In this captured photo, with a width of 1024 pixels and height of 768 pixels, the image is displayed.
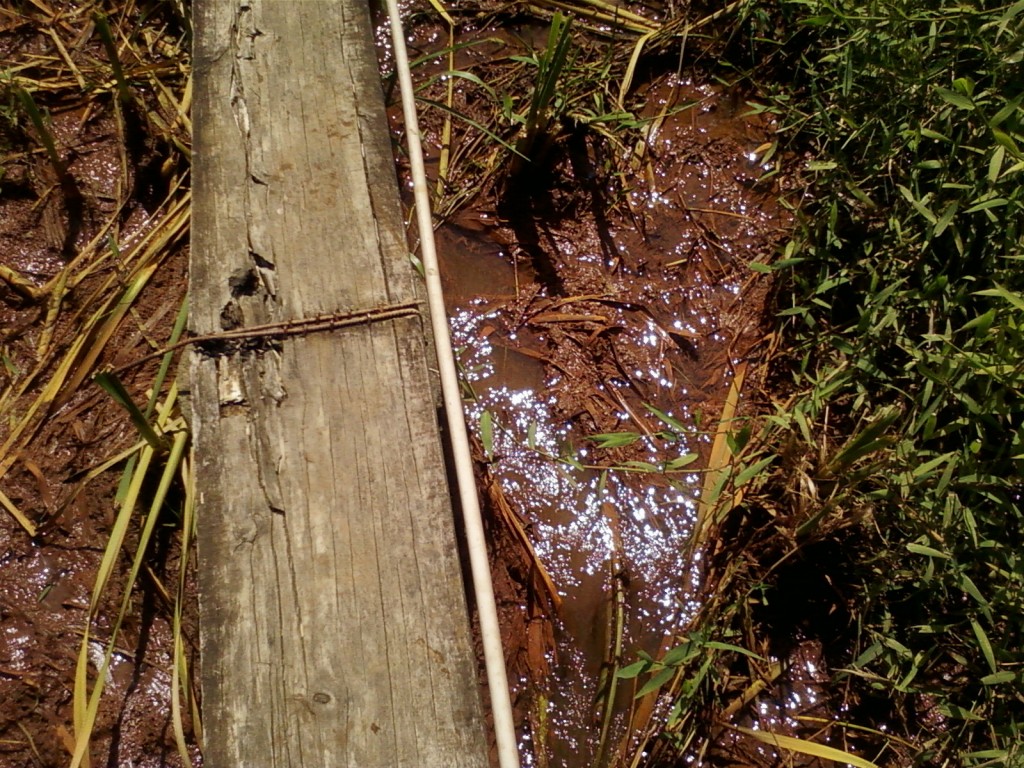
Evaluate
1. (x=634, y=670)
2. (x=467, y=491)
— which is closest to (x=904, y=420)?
(x=634, y=670)

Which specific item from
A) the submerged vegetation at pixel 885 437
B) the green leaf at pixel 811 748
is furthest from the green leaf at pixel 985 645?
the green leaf at pixel 811 748

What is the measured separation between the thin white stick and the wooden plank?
4 cm

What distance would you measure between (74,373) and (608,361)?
1.69m

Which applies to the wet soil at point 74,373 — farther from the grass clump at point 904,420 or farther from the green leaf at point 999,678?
the green leaf at point 999,678

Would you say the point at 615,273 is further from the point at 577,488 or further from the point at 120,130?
the point at 120,130

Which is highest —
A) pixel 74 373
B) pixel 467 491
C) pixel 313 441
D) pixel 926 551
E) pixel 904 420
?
pixel 74 373

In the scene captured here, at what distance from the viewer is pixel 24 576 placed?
82.7 inches

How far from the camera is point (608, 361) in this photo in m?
2.50

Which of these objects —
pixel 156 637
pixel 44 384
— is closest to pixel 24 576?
pixel 156 637

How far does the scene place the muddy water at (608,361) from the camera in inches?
85.7

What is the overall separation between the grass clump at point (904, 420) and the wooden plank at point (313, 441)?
1.02 metres

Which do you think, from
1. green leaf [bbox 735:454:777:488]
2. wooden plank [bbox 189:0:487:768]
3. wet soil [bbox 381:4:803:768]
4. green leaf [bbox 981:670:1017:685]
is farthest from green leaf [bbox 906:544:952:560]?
wooden plank [bbox 189:0:487:768]

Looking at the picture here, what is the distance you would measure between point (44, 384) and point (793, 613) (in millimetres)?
2379

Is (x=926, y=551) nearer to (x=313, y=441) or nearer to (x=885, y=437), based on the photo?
(x=885, y=437)
